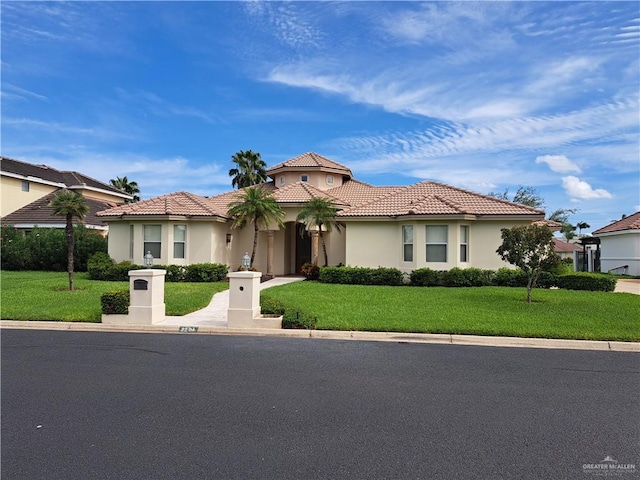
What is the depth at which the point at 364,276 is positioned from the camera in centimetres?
1919

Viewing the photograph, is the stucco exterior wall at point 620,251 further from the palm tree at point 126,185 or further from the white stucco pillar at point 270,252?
the palm tree at point 126,185

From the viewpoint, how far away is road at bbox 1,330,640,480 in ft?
12.9

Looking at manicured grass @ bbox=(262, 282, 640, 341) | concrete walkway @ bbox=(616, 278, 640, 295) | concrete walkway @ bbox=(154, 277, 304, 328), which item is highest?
concrete walkway @ bbox=(616, 278, 640, 295)

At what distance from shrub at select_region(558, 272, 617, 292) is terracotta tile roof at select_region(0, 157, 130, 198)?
34857 millimetres

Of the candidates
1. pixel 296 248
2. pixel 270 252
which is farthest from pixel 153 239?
pixel 296 248

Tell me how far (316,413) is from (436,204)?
16.1 metres

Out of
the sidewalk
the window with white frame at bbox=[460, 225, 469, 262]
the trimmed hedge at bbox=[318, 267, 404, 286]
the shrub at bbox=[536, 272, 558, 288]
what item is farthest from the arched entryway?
the sidewalk

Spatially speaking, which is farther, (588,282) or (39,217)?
(39,217)

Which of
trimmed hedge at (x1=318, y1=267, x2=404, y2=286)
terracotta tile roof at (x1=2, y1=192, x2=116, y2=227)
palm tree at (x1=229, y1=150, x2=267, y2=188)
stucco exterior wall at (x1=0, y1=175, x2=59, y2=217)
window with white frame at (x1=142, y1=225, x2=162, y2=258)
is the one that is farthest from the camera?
palm tree at (x1=229, y1=150, x2=267, y2=188)

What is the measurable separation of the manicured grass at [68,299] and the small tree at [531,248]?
967 centimetres

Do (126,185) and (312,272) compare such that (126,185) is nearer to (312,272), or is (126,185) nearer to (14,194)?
(14,194)

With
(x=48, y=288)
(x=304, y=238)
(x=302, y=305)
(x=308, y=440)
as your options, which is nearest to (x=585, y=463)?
(x=308, y=440)

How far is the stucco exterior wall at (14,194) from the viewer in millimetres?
31562

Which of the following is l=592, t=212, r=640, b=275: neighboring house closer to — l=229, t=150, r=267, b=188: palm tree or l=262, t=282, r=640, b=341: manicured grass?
l=262, t=282, r=640, b=341: manicured grass
